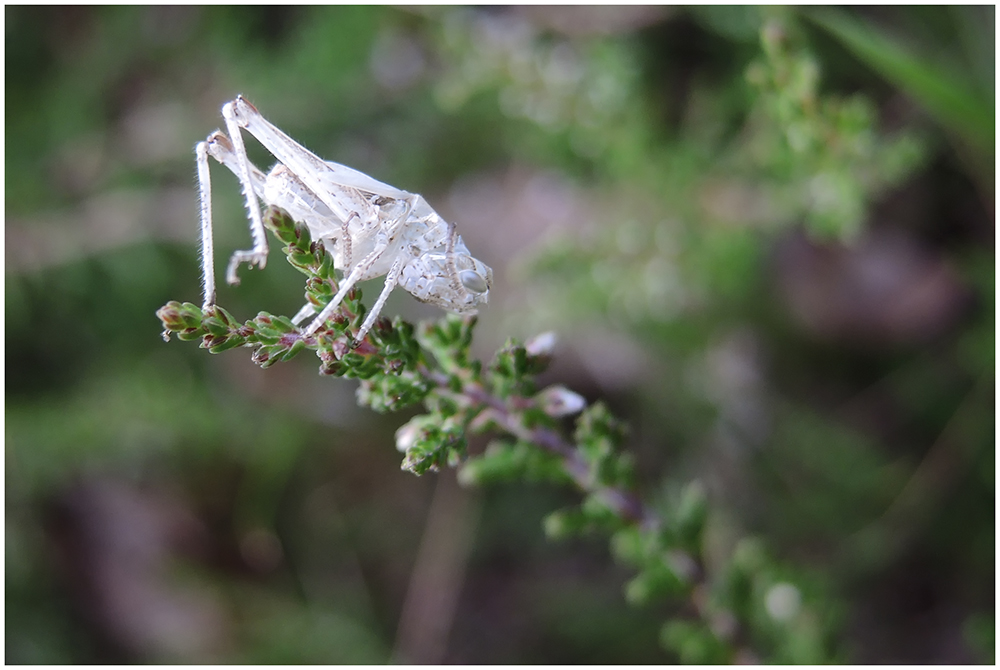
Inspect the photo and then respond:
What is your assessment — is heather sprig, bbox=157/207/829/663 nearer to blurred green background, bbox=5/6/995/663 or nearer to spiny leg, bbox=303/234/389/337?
spiny leg, bbox=303/234/389/337

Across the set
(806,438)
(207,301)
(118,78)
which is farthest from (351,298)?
(118,78)

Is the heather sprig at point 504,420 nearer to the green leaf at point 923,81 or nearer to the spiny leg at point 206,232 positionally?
the spiny leg at point 206,232

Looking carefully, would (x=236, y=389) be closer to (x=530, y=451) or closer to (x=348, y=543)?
(x=348, y=543)

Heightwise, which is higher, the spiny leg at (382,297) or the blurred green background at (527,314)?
the blurred green background at (527,314)

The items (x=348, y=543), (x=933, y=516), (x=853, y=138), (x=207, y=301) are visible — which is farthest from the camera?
(x=348, y=543)

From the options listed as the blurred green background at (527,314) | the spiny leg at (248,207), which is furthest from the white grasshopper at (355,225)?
the blurred green background at (527,314)

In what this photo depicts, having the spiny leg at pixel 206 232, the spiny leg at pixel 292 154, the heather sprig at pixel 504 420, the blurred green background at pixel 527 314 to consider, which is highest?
the blurred green background at pixel 527 314
